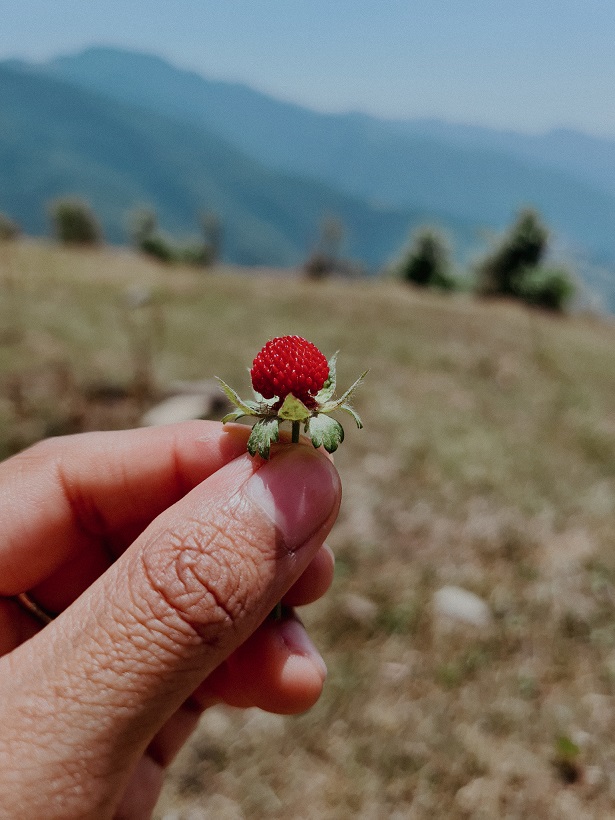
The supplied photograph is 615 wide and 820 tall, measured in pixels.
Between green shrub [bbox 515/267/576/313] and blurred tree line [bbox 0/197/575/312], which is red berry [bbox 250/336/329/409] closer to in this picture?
blurred tree line [bbox 0/197/575/312]

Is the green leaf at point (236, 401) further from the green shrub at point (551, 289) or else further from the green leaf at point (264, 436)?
the green shrub at point (551, 289)

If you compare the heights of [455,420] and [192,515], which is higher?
[192,515]

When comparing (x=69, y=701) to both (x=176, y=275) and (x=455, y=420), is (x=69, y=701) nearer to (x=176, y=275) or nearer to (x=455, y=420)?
(x=455, y=420)

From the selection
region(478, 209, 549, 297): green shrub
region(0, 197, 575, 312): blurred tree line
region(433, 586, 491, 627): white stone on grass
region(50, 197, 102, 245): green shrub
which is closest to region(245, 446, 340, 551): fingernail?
region(433, 586, 491, 627): white stone on grass

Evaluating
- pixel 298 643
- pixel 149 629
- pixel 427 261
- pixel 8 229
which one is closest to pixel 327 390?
pixel 149 629

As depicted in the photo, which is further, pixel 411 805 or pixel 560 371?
pixel 560 371

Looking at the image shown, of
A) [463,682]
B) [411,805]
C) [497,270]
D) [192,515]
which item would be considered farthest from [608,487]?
[497,270]

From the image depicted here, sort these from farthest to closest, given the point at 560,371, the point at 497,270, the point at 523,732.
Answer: the point at 497,270 → the point at 560,371 → the point at 523,732
